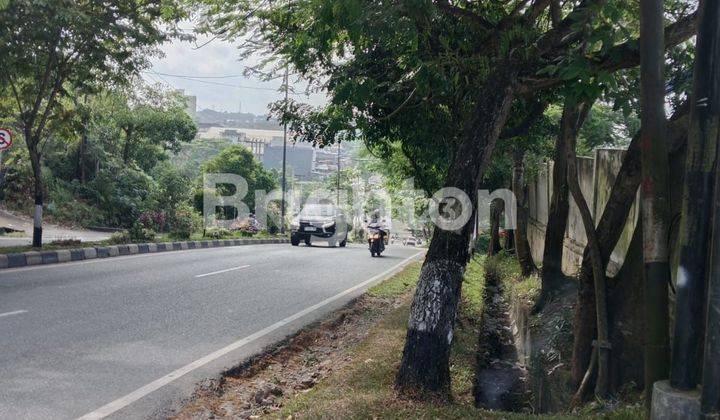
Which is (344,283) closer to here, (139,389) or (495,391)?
(495,391)

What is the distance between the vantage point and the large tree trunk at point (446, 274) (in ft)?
16.1

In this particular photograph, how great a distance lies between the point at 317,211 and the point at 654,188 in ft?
75.8

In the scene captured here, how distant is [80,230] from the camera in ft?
87.1

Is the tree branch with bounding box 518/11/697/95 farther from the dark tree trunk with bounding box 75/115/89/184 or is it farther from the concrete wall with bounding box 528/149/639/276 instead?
the dark tree trunk with bounding box 75/115/89/184

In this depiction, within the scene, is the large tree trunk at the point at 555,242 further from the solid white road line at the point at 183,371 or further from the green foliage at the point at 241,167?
the green foliage at the point at 241,167

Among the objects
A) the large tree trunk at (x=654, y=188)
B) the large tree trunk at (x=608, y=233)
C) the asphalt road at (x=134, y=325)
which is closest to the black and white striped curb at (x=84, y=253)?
the asphalt road at (x=134, y=325)

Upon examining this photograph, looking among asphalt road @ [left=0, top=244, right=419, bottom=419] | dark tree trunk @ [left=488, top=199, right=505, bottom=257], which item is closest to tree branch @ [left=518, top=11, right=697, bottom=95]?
asphalt road @ [left=0, top=244, right=419, bottom=419]

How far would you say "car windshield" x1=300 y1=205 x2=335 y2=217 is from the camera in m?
26.3

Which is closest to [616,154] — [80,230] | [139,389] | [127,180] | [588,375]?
[588,375]

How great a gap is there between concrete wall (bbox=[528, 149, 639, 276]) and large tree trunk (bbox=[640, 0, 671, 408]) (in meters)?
3.11

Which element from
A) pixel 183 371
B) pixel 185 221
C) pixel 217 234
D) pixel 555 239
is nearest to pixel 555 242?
pixel 555 239

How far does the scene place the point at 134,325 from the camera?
24.3ft

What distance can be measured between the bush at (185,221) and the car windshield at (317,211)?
514 cm

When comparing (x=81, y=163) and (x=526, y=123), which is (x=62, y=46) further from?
(x=81, y=163)
